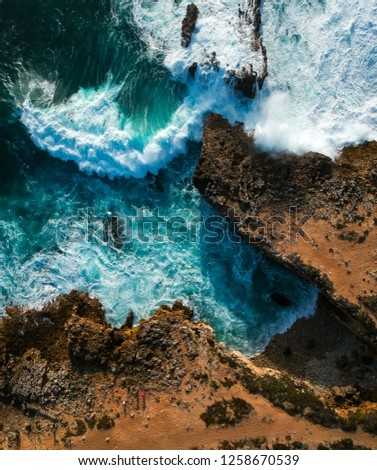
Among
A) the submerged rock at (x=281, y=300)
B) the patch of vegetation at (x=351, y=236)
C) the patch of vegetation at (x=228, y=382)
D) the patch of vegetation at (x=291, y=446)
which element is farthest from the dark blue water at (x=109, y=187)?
the patch of vegetation at (x=291, y=446)

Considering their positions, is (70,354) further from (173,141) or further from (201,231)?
(173,141)

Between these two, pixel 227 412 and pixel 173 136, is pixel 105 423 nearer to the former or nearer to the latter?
pixel 227 412

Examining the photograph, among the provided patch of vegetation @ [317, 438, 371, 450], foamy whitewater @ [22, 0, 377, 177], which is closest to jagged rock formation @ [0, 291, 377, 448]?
patch of vegetation @ [317, 438, 371, 450]

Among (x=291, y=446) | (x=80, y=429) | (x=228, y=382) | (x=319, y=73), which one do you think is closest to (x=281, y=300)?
(x=228, y=382)

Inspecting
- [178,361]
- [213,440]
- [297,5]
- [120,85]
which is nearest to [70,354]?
[178,361]

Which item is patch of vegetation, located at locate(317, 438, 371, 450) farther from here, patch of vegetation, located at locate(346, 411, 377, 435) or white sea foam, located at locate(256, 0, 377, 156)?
white sea foam, located at locate(256, 0, 377, 156)

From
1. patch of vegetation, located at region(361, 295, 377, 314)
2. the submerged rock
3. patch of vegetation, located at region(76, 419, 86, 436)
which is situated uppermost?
patch of vegetation, located at region(361, 295, 377, 314)
